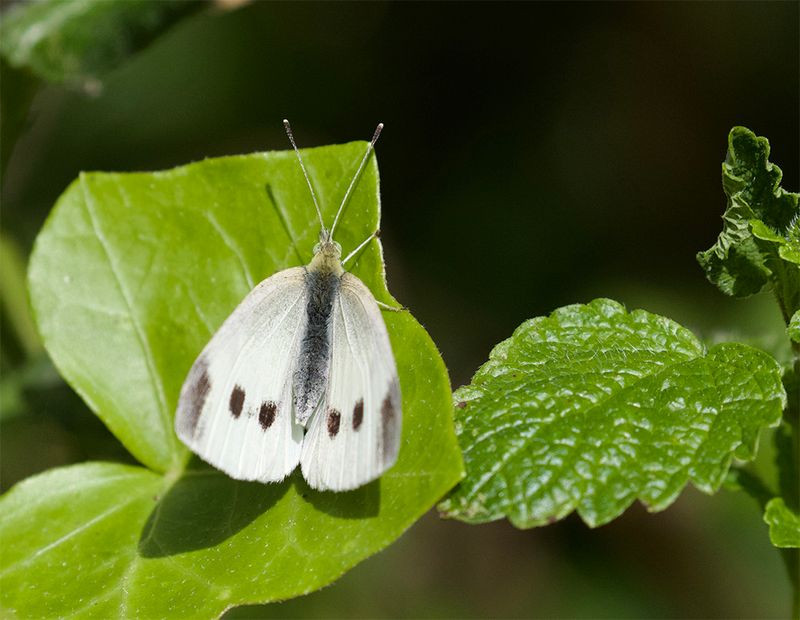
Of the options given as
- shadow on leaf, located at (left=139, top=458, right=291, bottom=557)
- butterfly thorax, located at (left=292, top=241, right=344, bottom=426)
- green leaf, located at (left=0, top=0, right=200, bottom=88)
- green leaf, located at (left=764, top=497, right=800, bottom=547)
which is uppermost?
green leaf, located at (left=0, top=0, right=200, bottom=88)

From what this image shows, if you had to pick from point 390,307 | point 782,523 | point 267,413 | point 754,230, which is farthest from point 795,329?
point 267,413

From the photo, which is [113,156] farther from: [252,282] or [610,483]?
[610,483]

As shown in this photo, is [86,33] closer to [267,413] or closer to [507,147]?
[267,413]

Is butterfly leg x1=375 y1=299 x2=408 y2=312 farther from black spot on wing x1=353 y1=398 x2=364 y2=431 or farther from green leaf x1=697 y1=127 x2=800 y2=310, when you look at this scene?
green leaf x1=697 y1=127 x2=800 y2=310

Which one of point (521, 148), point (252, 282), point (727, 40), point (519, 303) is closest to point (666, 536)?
point (519, 303)

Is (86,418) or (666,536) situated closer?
(86,418)

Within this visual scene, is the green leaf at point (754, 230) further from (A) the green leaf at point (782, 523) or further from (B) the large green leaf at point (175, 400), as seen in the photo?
(B) the large green leaf at point (175, 400)

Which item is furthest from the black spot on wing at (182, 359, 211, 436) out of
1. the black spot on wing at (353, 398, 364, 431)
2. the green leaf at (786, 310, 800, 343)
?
the green leaf at (786, 310, 800, 343)
